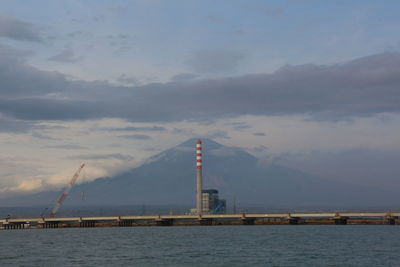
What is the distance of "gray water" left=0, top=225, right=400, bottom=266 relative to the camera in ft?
282

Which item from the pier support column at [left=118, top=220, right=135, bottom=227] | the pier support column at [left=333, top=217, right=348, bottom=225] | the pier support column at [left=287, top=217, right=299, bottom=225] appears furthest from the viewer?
the pier support column at [left=118, top=220, right=135, bottom=227]

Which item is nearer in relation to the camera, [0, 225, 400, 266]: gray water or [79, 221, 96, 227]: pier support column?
[0, 225, 400, 266]: gray water

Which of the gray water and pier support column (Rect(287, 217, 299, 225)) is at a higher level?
pier support column (Rect(287, 217, 299, 225))

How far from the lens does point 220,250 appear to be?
331ft

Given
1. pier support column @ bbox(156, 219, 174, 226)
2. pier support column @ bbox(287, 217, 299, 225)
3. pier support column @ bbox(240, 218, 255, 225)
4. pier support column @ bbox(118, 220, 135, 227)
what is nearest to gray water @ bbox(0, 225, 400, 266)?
pier support column @ bbox(287, 217, 299, 225)

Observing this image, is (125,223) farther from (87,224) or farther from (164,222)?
(164,222)

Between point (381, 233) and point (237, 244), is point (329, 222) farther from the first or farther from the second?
point (237, 244)

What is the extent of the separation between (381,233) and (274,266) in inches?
2486

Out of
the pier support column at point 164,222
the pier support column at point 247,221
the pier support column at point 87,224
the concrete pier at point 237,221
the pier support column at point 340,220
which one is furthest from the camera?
the pier support column at point 87,224

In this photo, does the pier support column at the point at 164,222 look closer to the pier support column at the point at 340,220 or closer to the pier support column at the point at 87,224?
the pier support column at the point at 87,224

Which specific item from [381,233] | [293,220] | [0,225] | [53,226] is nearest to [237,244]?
[381,233]

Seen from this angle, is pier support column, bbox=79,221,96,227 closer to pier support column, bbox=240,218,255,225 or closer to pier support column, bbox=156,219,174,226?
pier support column, bbox=156,219,174,226

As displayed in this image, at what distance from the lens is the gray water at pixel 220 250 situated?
85.9 m

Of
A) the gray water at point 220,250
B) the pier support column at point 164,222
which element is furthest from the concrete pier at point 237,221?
the gray water at point 220,250
